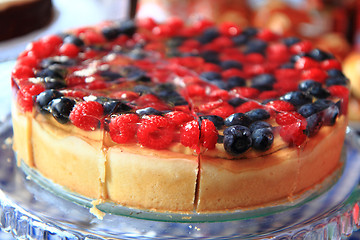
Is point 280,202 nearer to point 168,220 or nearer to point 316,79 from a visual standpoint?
point 168,220

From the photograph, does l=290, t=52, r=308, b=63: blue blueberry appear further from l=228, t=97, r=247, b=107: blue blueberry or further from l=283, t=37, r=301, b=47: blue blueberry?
l=228, t=97, r=247, b=107: blue blueberry

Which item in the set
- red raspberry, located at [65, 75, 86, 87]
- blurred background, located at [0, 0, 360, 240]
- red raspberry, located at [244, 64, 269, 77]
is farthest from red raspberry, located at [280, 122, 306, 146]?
blurred background, located at [0, 0, 360, 240]

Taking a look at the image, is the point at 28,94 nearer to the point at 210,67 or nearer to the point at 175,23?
the point at 210,67

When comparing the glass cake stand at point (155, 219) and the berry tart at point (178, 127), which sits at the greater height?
the berry tart at point (178, 127)

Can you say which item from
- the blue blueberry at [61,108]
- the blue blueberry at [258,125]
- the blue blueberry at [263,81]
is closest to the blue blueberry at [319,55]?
the blue blueberry at [263,81]

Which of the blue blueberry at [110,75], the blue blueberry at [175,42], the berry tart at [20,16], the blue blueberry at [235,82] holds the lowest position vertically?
the berry tart at [20,16]

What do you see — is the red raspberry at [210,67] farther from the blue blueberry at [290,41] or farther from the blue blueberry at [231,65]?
the blue blueberry at [290,41]
